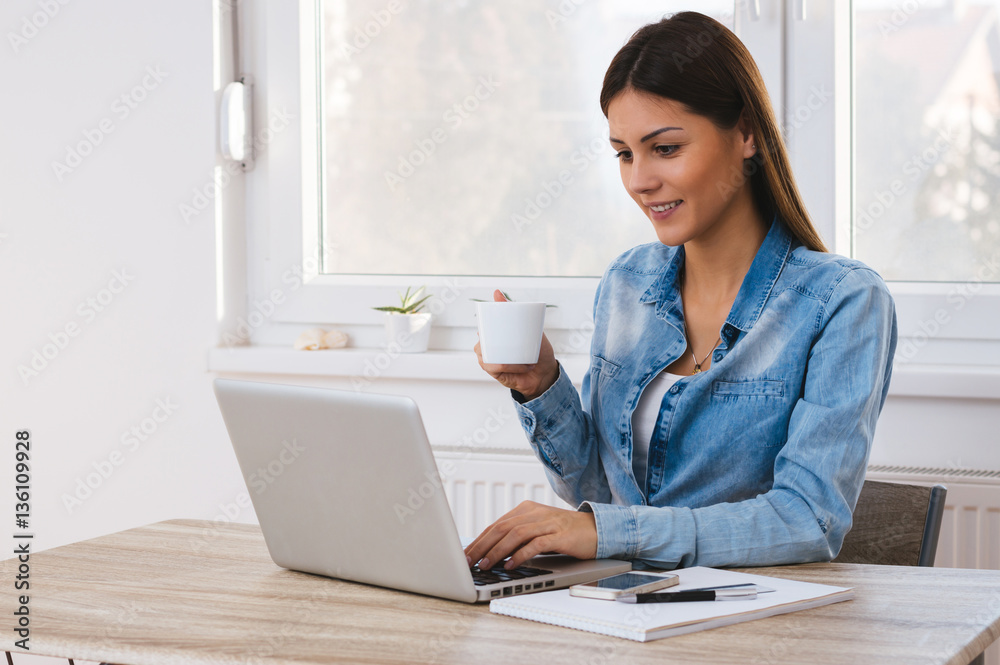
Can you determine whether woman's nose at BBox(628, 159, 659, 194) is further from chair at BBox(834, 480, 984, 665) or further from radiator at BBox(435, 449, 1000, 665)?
radiator at BBox(435, 449, 1000, 665)

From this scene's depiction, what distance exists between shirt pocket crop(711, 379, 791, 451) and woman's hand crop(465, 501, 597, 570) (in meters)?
0.33

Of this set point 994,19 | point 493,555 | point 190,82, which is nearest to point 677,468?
point 493,555

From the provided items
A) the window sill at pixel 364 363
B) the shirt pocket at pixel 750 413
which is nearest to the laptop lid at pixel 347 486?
the shirt pocket at pixel 750 413

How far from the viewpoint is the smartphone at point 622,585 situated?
2.93 feet

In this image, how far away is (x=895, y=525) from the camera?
1.35 metres

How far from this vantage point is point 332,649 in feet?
2.59

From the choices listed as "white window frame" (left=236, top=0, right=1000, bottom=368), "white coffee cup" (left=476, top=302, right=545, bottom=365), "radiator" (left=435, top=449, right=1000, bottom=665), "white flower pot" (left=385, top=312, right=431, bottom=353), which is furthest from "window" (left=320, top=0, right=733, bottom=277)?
"white coffee cup" (left=476, top=302, right=545, bottom=365)

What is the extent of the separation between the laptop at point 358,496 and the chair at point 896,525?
50cm

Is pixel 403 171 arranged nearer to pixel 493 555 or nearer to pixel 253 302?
pixel 253 302

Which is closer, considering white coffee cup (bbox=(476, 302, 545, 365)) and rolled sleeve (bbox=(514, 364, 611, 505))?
white coffee cup (bbox=(476, 302, 545, 365))

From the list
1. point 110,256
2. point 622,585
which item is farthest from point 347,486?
point 110,256

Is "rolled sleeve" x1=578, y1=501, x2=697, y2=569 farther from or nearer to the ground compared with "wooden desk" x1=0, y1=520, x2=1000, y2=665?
farther from the ground

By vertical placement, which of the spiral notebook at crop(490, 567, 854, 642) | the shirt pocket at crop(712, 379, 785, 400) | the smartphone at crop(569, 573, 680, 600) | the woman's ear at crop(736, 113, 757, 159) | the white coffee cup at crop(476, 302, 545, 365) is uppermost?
the woman's ear at crop(736, 113, 757, 159)

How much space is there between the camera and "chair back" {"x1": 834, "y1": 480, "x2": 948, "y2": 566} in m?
1.32
